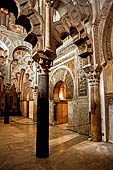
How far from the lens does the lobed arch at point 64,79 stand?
720 cm

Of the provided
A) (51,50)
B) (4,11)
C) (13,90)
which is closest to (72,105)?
(51,50)

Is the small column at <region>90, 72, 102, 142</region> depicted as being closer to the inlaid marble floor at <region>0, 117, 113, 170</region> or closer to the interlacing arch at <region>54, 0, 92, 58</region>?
the inlaid marble floor at <region>0, 117, 113, 170</region>

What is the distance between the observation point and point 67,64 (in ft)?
25.4

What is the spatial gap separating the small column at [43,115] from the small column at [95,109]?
7.31ft

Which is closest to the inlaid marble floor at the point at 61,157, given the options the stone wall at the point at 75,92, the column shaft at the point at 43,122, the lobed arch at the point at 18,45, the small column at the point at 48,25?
the column shaft at the point at 43,122

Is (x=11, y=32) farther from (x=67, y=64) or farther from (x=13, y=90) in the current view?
(x=13, y=90)

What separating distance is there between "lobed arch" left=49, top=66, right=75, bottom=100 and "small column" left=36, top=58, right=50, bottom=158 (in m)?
3.59

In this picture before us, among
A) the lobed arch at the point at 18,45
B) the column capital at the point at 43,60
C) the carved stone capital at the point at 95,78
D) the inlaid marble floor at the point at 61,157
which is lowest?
the inlaid marble floor at the point at 61,157

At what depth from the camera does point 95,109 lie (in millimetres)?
4977

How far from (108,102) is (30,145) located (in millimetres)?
3422

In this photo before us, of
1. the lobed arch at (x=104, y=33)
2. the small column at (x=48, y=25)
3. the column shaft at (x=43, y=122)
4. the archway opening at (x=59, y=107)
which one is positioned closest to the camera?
the column shaft at (x=43, y=122)

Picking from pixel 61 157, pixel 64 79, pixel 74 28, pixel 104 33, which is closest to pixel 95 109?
pixel 61 157

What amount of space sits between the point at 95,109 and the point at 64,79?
3.43 metres

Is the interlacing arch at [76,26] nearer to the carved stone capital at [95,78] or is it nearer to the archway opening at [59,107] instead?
the carved stone capital at [95,78]
